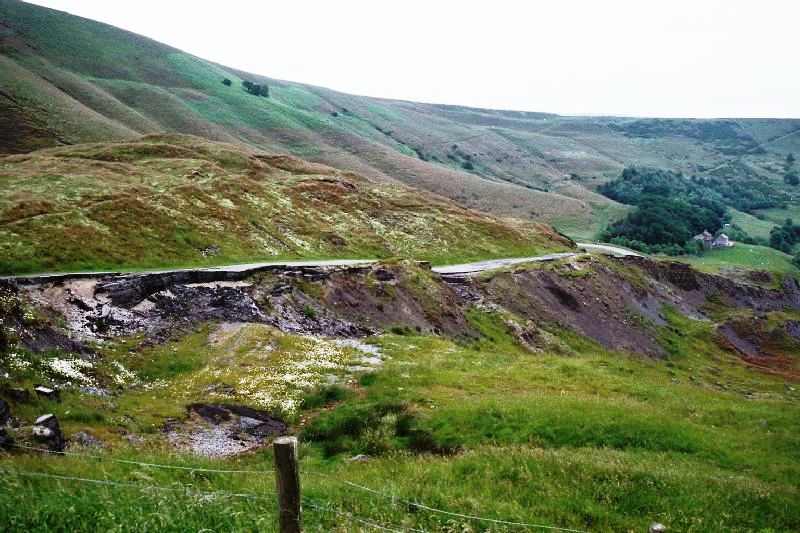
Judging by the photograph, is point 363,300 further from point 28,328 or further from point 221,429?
point 28,328

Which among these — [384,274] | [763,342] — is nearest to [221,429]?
[384,274]

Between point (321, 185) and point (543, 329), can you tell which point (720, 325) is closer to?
point (543, 329)

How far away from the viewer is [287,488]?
827 centimetres

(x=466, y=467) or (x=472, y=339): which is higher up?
(x=466, y=467)

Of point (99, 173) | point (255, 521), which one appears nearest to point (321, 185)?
point (99, 173)

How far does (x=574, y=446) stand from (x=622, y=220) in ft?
591

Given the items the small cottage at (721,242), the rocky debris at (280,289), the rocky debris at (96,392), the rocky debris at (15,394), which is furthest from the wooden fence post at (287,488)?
the small cottage at (721,242)

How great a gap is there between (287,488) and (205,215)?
57527 millimetres

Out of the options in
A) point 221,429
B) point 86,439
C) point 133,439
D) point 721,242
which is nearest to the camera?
point 86,439

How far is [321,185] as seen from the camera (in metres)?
92.3

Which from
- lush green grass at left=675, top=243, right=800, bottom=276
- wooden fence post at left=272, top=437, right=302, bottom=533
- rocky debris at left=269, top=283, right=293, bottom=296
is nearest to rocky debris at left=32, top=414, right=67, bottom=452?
wooden fence post at left=272, top=437, right=302, bottom=533

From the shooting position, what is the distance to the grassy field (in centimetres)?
1057

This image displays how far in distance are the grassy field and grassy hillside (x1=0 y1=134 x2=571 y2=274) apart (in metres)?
17.8

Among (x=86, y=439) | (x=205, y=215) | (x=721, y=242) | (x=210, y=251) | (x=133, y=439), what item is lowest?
(x=133, y=439)
